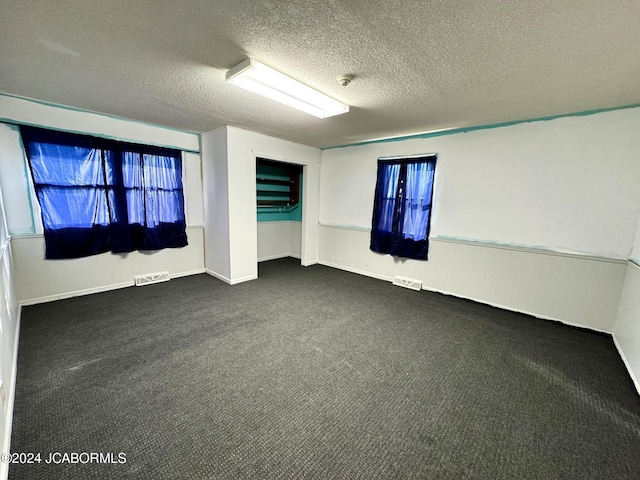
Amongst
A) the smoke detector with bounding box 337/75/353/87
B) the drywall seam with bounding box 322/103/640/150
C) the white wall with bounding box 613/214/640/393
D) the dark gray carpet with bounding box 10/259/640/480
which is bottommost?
the dark gray carpet with bounding box 10/259/640/480

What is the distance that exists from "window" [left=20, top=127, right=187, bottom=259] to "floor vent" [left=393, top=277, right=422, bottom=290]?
3640 millimetres

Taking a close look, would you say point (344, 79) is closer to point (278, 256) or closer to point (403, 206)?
point (403, 206)

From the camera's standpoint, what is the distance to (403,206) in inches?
159

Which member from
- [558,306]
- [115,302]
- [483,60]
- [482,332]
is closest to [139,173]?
[115,302]

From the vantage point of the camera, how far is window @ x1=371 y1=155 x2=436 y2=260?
12.5ft

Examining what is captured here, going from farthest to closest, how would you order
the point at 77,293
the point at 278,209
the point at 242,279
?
the point at 278,209, the point at 242,279, the point at 77,293

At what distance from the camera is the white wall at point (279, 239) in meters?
5.51

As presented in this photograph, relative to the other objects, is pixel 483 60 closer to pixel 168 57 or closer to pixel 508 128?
pixel 508 128

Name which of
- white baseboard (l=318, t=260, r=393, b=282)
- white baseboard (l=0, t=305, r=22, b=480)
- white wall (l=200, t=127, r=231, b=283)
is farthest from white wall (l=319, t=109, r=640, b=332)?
white baseboard (l=0, t=305, r=22, b=480)

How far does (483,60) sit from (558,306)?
114 inches

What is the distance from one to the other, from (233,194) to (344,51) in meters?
2.61

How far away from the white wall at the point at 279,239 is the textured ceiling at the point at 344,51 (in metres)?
3.01

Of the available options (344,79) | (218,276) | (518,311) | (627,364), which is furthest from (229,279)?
(627,364)

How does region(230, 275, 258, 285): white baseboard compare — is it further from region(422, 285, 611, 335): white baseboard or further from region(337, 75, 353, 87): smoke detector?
region(337, 75, 353, 87): smoke detector
